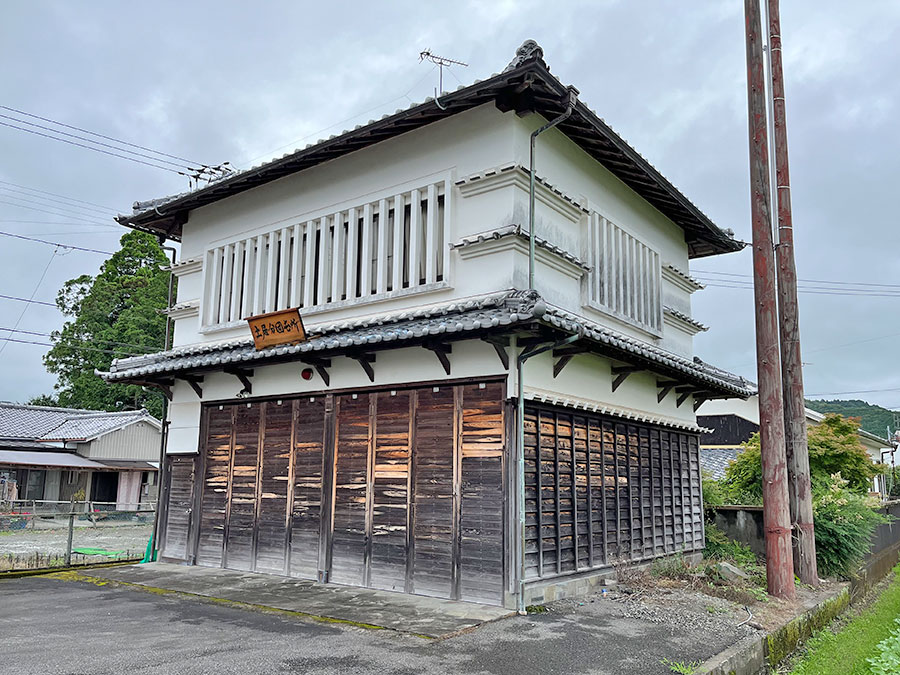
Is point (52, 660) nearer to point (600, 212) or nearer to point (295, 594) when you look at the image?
point (295, 594)

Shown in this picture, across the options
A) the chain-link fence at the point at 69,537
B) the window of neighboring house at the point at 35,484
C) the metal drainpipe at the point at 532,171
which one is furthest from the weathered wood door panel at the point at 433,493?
the window of neighboring house at the point at 35,484

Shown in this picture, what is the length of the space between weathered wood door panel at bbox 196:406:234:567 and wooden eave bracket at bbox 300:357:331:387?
8.49 feet

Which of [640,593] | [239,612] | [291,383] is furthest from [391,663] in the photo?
[291,383]

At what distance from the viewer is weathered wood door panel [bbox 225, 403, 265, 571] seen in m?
11.6

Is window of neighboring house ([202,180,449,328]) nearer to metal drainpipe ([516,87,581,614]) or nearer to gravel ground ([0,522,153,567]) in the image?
metal drainpipe ([516,87,581,614])

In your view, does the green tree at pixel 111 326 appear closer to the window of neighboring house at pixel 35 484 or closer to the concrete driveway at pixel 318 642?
the window of neighboring house at pixel 35 484

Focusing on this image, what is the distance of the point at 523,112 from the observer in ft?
31.4

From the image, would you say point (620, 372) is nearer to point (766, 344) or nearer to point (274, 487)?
point (766, 344)

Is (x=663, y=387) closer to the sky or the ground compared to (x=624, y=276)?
closer to the ground

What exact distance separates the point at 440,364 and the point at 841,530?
8.28 metres

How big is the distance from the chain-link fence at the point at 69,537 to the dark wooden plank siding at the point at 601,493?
890 cm

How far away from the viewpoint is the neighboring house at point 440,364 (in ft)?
29.5

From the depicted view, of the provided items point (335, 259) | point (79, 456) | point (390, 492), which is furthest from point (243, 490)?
point (79, 456)

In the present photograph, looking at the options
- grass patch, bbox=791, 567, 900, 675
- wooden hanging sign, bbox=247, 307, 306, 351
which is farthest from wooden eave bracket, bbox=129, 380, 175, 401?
grass patch, bbox=791, 567, 900, 675
